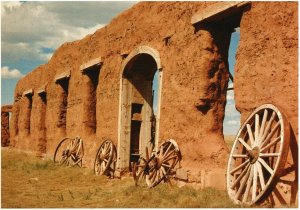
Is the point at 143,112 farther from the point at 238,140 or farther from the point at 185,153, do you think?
the point at 238,140

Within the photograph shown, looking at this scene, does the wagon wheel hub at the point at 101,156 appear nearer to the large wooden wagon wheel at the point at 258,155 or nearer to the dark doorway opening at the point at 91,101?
the dark doorway opening at the point at 91,101

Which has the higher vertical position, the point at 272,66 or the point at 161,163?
the point at 272,66

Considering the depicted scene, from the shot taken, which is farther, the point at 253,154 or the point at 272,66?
the point at 272,66

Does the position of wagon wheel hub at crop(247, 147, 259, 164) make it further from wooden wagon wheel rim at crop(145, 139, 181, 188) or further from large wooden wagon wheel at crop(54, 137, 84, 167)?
large wooden wagon wheel at crop(54, 137, 84, 167)

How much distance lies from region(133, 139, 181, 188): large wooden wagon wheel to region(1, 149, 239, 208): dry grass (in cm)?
26

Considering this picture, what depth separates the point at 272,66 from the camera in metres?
5.91

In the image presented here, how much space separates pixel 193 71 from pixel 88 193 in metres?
3.35

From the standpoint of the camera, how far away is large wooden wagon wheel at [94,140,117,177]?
34.6 ft

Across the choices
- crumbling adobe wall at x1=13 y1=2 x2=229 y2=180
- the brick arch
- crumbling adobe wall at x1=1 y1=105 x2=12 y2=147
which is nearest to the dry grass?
crumbling adobe wall at x1=13 y1=2 x2=229 y2=180

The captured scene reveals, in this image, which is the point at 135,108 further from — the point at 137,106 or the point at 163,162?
the point at 163,162

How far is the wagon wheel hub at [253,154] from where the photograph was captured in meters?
5.69

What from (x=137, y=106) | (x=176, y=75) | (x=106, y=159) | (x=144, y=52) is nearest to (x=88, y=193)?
(x=106, y=159)

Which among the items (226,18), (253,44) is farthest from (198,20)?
(253,44)

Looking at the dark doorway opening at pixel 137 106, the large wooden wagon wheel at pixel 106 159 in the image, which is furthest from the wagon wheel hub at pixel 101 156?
the dark doorway opening at pixel 137 106
